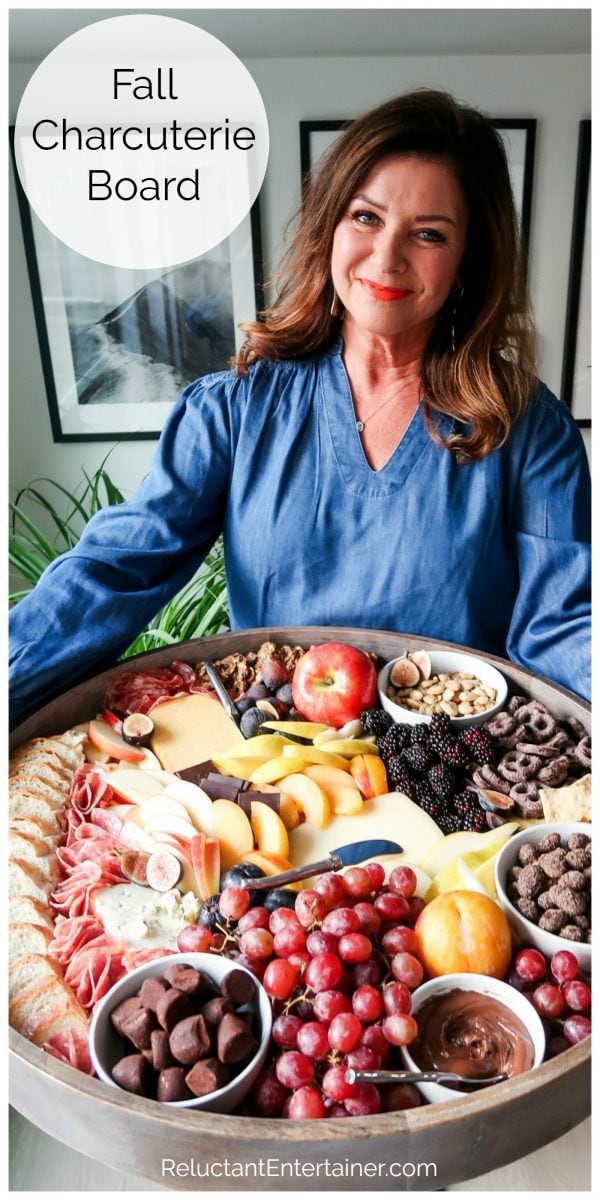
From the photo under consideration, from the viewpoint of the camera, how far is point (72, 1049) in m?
0.65

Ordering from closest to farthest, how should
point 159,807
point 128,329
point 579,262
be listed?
point 159,807
point 579,262
point 128,329

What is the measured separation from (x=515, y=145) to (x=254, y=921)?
235 cm

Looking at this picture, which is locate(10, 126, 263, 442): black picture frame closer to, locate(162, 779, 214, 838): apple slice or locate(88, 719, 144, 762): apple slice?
locate(88, 719, 144, 762): apple slice

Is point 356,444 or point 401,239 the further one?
point 356,444

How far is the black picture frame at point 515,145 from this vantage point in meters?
1.95

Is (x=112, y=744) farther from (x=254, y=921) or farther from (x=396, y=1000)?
(x=396, y=1000)

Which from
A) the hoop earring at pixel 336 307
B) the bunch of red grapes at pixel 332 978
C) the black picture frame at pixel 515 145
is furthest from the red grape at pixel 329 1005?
the black picture frame at pixel 515 145

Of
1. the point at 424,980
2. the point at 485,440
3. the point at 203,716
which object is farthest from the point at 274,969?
the point at 485,440

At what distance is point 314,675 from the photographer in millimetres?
1101

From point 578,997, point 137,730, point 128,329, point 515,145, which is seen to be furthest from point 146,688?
point 515,145

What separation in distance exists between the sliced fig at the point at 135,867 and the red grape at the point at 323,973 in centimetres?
22

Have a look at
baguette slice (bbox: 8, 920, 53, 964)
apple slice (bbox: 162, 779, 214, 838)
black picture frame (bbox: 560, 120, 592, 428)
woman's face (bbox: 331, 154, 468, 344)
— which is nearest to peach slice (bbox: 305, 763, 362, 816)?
apple slice (bbox: 162, 779, 214, 838)

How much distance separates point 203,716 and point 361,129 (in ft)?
2.65

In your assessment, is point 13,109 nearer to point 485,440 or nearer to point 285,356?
point 285,356
